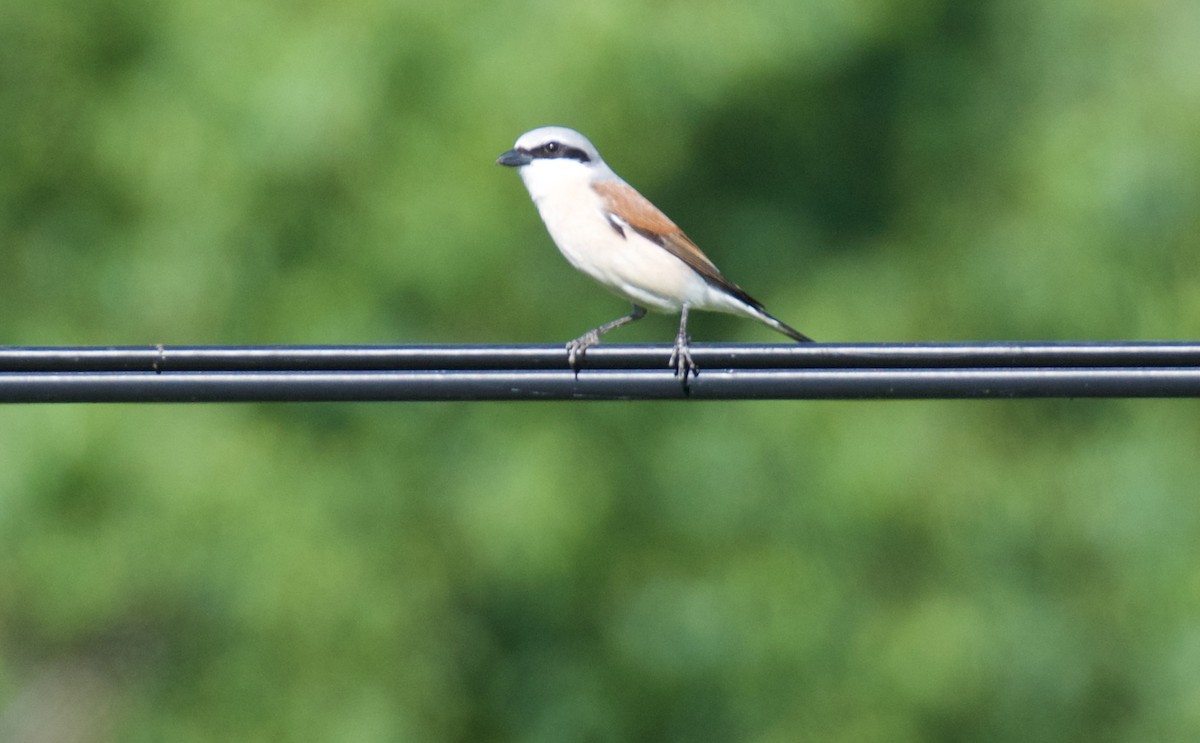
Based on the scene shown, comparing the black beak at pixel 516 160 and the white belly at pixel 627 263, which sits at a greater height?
the black beak at pixel 516 160

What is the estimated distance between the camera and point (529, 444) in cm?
Answer: 792

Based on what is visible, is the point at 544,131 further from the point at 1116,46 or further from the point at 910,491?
the point at 1116,46

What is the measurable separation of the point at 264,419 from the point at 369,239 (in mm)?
1067

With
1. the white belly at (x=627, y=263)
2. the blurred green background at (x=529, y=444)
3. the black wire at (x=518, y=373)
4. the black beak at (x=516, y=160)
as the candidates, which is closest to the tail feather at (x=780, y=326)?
the white belly at (x=627, y=263)

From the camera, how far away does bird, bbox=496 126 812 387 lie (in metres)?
5.94

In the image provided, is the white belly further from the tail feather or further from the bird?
the tail feather

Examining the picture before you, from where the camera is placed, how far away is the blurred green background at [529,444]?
789cm

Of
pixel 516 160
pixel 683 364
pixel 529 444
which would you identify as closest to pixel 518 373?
pixel 683 364

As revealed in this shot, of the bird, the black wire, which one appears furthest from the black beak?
the black wire

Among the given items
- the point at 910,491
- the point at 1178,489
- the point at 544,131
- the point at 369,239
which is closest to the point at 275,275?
the point at 369,239

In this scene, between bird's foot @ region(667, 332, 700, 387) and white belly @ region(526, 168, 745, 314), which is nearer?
bird's foot @ region(667, 332, 700, 387)

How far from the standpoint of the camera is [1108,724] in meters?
8.77

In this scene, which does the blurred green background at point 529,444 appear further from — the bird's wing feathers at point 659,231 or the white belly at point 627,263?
the white belly at point 627,263

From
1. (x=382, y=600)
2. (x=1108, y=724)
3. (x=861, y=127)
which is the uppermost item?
(x=861, y=127)
